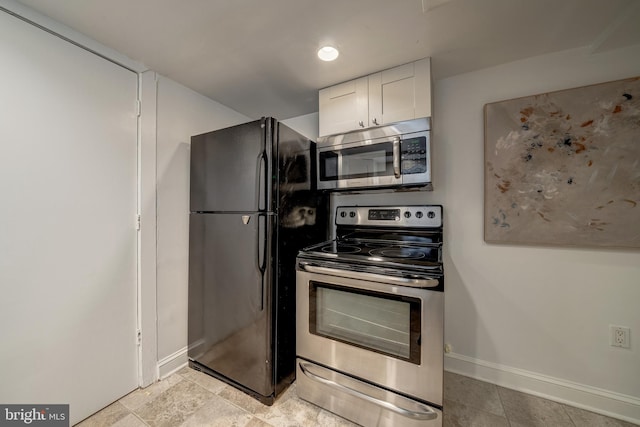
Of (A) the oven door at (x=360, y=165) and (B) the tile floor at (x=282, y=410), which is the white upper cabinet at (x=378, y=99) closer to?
(A) the oven door at (x=360, y=165)

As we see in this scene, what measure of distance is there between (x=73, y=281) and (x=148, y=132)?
3.40ft

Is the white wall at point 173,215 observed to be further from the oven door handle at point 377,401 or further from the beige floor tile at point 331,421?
the beige floor tile at point 331,421

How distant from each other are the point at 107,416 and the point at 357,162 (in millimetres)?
2259

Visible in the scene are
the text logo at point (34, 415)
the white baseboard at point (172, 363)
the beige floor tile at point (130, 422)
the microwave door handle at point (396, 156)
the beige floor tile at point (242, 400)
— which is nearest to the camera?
the text logo at point (34, 415)

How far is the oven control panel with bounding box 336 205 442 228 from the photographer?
1.75 meters

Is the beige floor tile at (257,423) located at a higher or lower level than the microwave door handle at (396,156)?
lower

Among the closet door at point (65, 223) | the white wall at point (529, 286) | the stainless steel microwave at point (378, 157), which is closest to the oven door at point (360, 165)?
the stainless steel microwave at point (378, 157)

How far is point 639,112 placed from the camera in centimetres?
132

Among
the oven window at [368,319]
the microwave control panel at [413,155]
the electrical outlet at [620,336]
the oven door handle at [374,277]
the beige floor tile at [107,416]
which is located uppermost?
the microwave control panel at [413,155]

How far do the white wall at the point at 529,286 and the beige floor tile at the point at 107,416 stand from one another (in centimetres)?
225

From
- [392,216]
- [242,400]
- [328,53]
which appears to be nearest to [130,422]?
[242,400]

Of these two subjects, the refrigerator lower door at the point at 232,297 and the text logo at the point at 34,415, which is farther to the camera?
the refrigerator lower door at the point at 232,297

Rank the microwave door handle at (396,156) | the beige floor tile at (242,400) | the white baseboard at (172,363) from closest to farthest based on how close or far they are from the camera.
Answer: the beige floor tile at (242,400), the microwave door handle at (396,156), the white baseboard at (172,363)

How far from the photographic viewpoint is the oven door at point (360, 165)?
1.60 m
